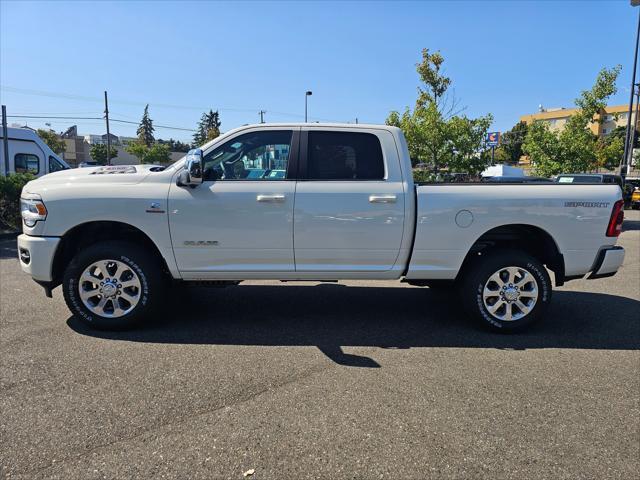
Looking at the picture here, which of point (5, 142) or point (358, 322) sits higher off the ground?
point (5, 142)

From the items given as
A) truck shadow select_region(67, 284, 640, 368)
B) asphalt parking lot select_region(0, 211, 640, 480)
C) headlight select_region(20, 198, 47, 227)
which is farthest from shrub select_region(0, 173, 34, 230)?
headlight select_region(20, 198, 47, 227)

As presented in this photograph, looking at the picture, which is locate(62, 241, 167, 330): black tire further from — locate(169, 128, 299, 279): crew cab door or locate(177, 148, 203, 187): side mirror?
locate(177, 148, 203, 187): side mirror

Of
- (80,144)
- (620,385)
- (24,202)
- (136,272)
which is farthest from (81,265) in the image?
(80,144)

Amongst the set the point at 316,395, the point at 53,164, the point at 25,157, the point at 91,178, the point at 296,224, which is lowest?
the point at 316,395

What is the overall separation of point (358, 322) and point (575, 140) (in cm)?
1604

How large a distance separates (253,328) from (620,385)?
326cm

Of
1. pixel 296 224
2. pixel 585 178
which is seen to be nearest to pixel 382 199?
pixel 296 224

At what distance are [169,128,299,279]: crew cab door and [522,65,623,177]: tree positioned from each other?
16292mm

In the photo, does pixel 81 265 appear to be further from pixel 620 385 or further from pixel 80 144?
pixel 80 144

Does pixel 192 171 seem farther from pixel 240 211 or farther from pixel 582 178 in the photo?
pixel 582 178

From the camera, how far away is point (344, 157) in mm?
4719

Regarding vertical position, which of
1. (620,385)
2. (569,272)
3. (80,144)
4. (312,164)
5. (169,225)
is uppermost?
(80,144)

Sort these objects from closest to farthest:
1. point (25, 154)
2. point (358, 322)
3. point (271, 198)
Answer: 1. point (271, 198)
2. point (358, 322)
3. point (25, 154)

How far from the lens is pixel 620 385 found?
3.69m
